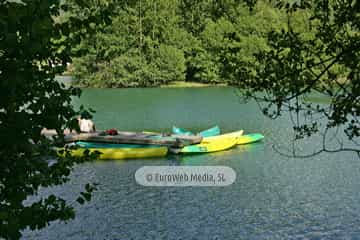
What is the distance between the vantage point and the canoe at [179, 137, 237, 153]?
1961 cm

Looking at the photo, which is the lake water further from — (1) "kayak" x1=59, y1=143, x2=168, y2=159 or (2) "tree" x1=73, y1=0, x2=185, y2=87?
(2) "tree" x1=73, y1=0, x2=185, y2=87

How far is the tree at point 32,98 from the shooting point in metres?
3.02

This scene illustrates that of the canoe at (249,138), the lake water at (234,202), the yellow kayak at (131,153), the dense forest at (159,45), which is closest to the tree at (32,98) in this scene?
the lake water at (234,202)

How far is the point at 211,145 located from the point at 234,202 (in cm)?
704

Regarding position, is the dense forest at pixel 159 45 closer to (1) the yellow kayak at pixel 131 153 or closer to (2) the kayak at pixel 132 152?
(2) the kayak at pixel 132 152

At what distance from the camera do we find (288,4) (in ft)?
14.4

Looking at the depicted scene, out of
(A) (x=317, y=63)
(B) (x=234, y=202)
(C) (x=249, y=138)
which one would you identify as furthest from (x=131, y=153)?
(A) (x=317, y=63)

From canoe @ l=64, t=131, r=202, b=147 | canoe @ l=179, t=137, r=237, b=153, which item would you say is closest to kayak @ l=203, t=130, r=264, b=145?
canoe @ l=179, t=137, r=237, b=153

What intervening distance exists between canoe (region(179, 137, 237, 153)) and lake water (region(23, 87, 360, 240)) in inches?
13.4

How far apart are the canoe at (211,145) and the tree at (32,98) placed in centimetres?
1596

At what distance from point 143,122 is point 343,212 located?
16262mm

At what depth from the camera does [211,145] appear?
2016 centimetres

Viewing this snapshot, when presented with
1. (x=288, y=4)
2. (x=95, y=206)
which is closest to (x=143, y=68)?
(x=95, y=206)

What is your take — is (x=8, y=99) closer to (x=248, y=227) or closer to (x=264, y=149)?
(x=248, y=227)
